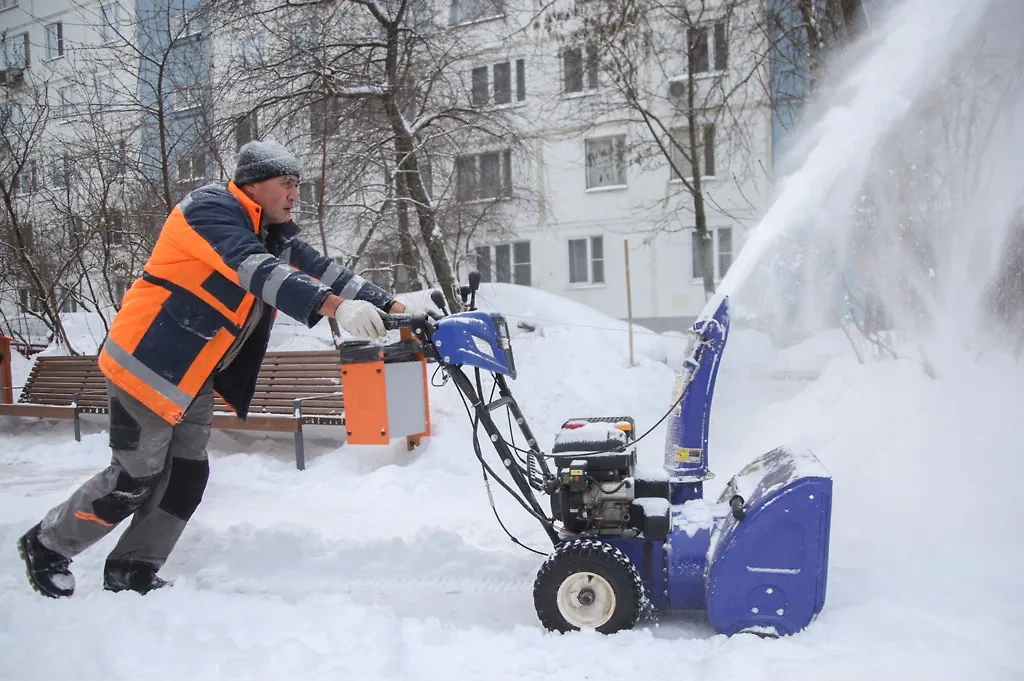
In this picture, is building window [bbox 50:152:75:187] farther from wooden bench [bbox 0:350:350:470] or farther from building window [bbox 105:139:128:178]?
wooden bench [bbox 0:350:350:470]

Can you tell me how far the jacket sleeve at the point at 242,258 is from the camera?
280 cm

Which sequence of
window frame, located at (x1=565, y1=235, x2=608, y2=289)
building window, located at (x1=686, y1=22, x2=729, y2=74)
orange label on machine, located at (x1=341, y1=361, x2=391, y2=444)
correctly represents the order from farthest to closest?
window frame, located at (x1=565, y1=235, x2=608, y2=289) → building window, located at (x1=686, y1=22, x2=729, y2=74) → orange label on machine, located at (x1=341, y1=361, x2=391, y2=444)

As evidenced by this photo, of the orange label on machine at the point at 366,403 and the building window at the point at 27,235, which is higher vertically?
the building window at the point at 27,235

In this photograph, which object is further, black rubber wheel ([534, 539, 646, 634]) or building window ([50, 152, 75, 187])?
building window ([50, 152, 75, 187])

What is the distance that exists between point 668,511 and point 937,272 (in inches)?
146

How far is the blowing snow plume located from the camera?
5.17 m

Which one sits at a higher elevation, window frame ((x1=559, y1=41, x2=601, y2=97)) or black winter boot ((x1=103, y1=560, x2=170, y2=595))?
window frame ((x1=559, y1=41, x2=601, y2=97))

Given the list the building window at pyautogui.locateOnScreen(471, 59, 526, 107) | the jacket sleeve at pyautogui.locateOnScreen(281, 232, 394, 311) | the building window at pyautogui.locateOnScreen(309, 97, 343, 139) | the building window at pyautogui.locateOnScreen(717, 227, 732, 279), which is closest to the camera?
the jacket sleeve at pyautogui.locateOnScreen(281, 232, 394, 311)

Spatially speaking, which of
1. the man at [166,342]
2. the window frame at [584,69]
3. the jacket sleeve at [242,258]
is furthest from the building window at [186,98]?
the jacket sleeve at [242,258]

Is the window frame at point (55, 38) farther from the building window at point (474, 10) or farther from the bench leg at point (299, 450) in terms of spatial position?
the bench leg at point (299, 450)

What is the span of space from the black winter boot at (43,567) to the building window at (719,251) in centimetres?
1585

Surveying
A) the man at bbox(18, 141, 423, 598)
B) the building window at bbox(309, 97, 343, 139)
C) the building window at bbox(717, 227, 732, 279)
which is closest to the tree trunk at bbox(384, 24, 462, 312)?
the building window at bbox(309, 97, 343, 139)

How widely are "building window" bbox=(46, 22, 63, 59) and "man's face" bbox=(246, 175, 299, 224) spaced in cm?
800

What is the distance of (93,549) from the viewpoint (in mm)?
3914
